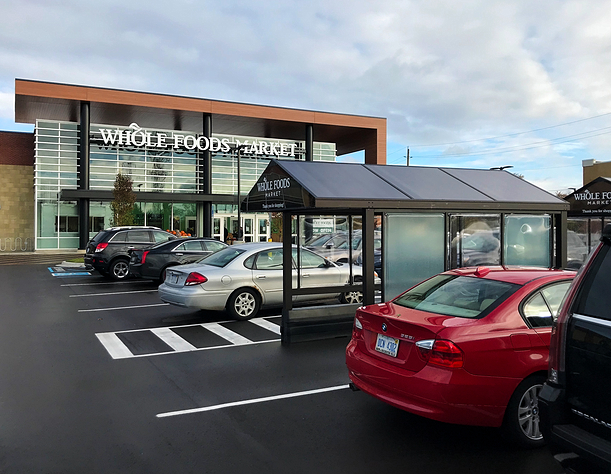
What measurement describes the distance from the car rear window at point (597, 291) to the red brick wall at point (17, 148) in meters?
42.1

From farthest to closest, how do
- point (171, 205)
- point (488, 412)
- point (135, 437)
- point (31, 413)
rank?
point (171, 205)
point (31, 413)
point (135, 437)
point (488, 412)

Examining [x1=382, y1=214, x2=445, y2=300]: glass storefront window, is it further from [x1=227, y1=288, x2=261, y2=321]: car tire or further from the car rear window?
the car rear window

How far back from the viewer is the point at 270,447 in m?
4.58

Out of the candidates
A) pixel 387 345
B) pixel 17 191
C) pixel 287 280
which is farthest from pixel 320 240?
pixel 17 191

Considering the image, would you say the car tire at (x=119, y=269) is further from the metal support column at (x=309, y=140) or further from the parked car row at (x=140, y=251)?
the metal support column at (x=309, y=140)

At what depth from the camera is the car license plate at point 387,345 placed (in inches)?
185

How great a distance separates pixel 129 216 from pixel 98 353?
25.5 m

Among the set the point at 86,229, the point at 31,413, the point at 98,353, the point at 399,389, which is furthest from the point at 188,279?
the point at 86,229

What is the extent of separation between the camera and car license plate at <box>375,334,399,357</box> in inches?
185

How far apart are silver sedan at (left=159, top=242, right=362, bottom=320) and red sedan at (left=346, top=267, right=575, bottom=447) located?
17.7 feet

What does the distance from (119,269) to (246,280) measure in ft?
30.4

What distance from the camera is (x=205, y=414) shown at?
5.39m

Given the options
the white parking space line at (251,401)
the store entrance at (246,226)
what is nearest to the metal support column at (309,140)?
the store entrance at (246,226)

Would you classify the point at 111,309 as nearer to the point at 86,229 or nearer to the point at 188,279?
the point at 188,279
